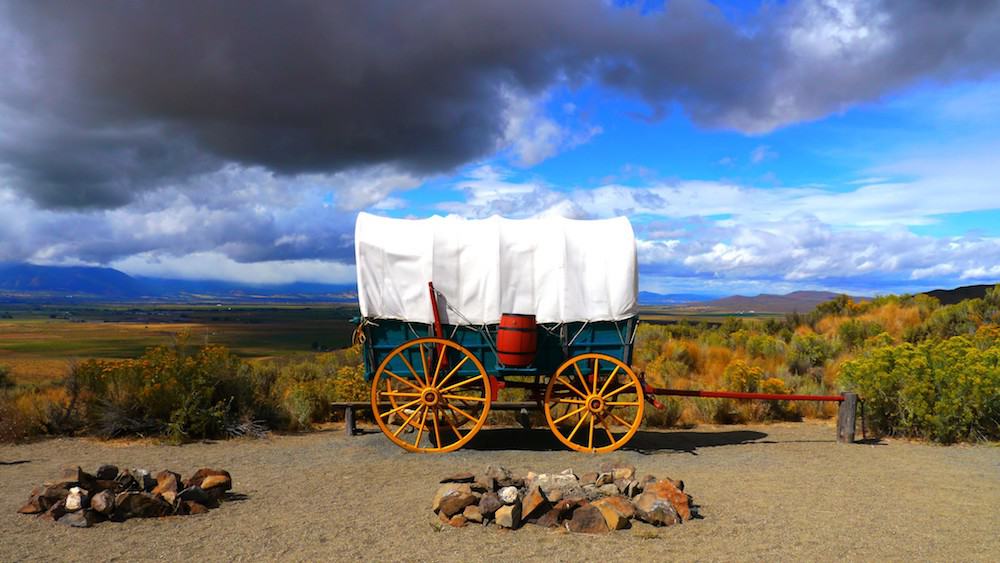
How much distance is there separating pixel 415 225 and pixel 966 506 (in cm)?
680

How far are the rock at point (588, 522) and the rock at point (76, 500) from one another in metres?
3.99

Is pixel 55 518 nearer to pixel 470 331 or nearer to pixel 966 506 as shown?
pixel 470 331

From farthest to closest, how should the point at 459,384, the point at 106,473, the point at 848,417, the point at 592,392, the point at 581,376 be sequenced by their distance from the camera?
1. the point at 848,417
2. the point at 592,392
3. the point at 581,376
4. the point at 459,384
5. the point at 106,473

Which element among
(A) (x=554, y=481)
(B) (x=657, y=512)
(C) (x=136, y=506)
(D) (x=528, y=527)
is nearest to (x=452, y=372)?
(A) (x=554, y=481)

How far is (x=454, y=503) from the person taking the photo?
5570 mm

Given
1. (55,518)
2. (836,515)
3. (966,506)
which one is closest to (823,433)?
(966,506)

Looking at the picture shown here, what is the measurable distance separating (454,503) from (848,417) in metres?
6.72

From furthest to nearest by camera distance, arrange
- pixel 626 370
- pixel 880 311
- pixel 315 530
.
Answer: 1. pixel 880 311
2. pixel 626 370
3. pixel 315 530

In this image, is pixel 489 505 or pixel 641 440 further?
pixel 641 440

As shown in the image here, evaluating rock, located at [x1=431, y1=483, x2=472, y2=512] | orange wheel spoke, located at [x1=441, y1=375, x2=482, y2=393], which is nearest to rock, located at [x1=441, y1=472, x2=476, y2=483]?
rock, located at [x1=431, y1=483, x2=472, y2=512]

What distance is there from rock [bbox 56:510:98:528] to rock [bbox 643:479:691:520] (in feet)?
15.0

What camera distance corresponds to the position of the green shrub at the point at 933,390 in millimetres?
9664

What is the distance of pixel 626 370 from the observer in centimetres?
856

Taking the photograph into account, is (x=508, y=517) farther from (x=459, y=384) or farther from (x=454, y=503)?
(x=459, y=384)
